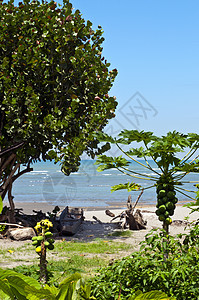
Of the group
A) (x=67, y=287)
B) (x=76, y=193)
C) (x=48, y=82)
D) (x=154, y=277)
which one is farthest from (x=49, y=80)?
(x=76, y=193)

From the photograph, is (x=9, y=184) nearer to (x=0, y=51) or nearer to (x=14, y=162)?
(x=14, y=162)

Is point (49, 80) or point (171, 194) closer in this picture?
point (171, 194)

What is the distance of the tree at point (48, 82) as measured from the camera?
32.0 ft

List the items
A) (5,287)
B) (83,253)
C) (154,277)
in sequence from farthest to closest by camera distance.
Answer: (83,253) < (154,277) < (5,287)

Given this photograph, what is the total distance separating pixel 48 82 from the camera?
10094 millimetres

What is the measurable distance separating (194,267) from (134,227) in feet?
29.3

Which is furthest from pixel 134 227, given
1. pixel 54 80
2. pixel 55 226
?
pixel 54 80

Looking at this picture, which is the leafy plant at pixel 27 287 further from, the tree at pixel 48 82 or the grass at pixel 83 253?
the tree at pixel 48 82

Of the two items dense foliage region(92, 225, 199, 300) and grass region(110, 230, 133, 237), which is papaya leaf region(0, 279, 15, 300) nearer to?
dense foliage region(92, 225, 199, 300)

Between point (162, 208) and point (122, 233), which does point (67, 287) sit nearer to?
point (162, 208)

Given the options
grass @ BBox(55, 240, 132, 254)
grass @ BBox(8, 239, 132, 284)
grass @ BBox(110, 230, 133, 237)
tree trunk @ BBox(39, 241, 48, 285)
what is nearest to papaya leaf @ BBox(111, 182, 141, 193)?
tree trunk @ BBox(39, 241, 48, 285)

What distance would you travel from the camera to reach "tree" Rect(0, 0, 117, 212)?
32.0 feet

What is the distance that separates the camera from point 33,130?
32.1 ft

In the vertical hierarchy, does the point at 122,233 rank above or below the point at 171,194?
below
